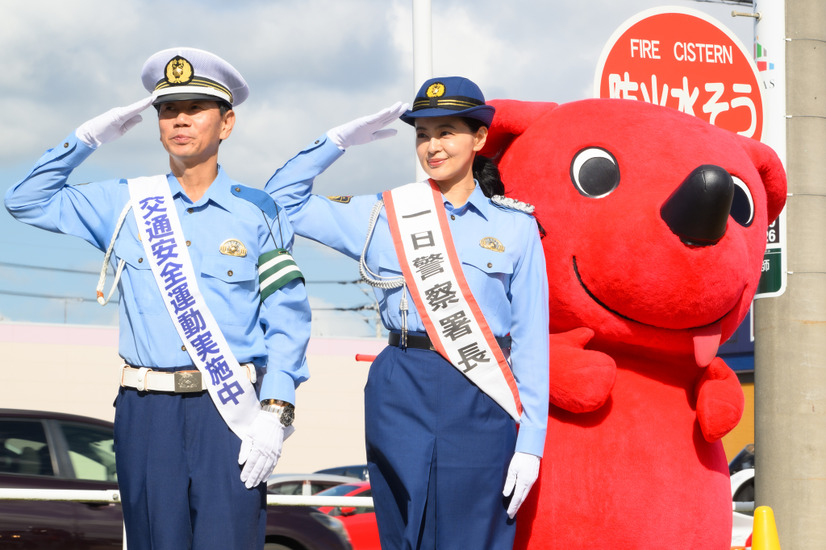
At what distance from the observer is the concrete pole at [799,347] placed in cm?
646

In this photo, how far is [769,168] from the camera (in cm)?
468

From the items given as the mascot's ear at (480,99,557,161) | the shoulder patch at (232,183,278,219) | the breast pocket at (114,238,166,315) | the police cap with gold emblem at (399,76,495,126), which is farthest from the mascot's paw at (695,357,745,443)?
the breast pocket at (114,238,166,315)

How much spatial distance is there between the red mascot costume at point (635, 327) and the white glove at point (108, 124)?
5.16ft

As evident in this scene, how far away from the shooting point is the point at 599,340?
14.0ft

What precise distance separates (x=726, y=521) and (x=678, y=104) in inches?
97.5

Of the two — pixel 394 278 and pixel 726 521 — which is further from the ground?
pixel 394 278

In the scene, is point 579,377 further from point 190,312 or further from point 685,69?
point 685,69

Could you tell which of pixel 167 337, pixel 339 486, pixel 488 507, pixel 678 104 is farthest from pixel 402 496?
pixel 339 486

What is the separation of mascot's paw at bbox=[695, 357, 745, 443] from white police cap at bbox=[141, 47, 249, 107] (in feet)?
6.83

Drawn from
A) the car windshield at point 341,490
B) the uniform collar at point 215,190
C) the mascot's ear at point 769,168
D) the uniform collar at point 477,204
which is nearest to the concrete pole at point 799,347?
the mascot's ear at point 769,168

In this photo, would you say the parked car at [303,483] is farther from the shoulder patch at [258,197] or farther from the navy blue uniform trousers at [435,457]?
the shoulder patch at [258,197]

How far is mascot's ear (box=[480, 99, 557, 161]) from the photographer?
14.7 ft

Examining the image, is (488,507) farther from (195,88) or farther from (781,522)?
(781,522)

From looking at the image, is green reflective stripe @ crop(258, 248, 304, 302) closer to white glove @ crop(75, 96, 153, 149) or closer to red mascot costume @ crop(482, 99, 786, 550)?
white glove @ crop(75, 96, 153, 149)
